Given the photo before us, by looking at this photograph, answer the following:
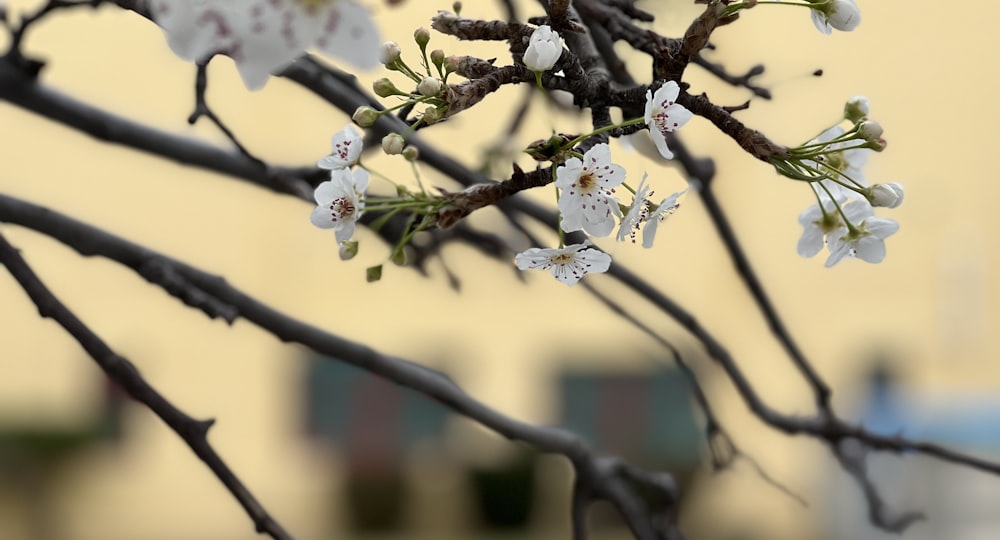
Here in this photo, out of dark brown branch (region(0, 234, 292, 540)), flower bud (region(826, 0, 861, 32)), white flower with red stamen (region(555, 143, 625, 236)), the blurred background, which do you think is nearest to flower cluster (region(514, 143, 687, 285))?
white flower with red stamen (region(555, 143, 625, 236))

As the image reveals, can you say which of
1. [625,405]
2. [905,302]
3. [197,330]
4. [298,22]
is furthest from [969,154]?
[298,22]

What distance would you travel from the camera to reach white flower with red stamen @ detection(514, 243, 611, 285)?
458 millimetres

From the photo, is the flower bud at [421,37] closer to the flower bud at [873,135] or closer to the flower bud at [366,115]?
the flower bud at [366,115]

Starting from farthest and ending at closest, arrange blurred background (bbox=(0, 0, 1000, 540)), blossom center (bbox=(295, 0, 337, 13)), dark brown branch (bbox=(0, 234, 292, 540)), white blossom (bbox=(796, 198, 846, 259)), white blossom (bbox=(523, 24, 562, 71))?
blurred background (bbox=(0, 0, 1000, 540)) → dark brown branch (bbox=(0, 234, 292, 540)) → white blossom (bbox=(796, 198, 846, 259)) → white blossom (bbox=(523, 24, 562, 71)) → blossom center (bbox=(295, 0, 337, 13))

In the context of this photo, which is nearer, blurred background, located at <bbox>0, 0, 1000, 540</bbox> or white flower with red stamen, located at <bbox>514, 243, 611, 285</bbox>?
white flower with red stamen, located at <bbox>514, 243, 611, 285</bbox>

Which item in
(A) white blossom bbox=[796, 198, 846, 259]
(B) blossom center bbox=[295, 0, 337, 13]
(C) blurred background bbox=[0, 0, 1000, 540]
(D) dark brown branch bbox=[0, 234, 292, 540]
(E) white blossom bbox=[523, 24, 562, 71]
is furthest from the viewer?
(C) blurred background bbox=[0, 0, 1000, 540]

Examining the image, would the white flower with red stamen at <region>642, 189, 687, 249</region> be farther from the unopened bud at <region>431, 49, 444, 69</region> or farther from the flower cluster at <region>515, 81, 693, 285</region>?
the unopened bud at <region>431, 49, 444, 69</region>

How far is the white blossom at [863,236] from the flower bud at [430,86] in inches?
8.0

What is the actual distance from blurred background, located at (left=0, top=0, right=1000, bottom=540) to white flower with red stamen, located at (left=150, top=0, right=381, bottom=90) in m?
4.70

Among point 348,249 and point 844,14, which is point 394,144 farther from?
point 844,14

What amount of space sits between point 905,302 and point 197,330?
3754 mm

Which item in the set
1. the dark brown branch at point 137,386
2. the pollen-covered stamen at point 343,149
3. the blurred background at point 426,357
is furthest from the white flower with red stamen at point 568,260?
the blurred background at point 426,357

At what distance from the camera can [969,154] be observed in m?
5.45

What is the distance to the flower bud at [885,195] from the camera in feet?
1.49
